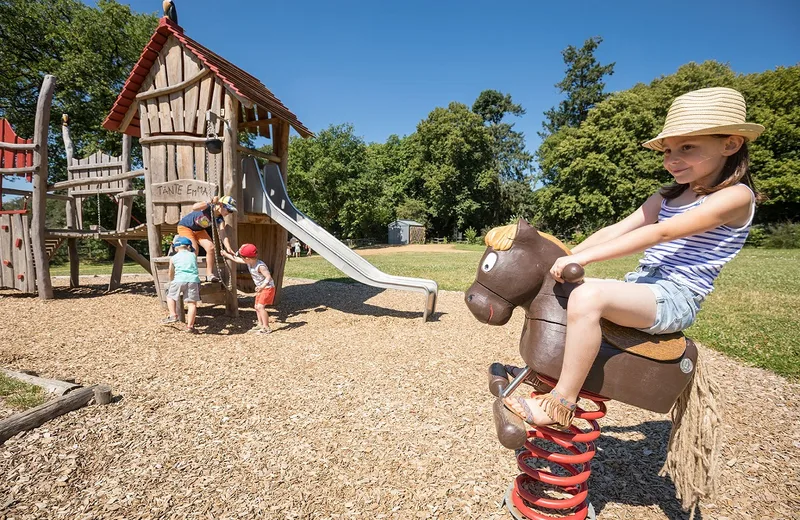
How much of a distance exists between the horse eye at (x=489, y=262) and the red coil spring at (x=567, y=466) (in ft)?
1.91

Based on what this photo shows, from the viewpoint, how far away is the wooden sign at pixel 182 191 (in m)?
5.88

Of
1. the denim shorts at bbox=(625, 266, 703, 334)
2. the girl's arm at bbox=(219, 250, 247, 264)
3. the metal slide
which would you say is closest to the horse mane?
the denim shorts at bbox=(625, 266, 703, 334)

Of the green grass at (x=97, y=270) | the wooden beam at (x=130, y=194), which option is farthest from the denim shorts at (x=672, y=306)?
the green grass at (x=97, y=270)

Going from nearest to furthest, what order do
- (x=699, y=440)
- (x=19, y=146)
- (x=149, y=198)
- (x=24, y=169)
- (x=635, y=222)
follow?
(x=699, y=440), (x=635, y=222), (x=149, y=198), (x=24, y=169), (x=19, y=146)

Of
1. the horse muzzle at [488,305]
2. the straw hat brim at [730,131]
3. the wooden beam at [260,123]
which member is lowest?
the horse muzzle at [488,305]

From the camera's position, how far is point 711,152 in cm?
157

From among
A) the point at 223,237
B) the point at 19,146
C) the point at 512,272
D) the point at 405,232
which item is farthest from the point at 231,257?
the point at 405,232

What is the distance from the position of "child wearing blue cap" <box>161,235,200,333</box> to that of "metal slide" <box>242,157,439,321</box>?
1509 millimetres

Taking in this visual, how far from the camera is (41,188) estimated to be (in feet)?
24.5

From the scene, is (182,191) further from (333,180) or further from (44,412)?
(333,180)

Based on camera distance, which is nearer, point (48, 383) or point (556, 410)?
point (556, 410)

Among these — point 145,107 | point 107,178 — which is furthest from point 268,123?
point 107,178

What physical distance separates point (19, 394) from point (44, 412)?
2.04 ft

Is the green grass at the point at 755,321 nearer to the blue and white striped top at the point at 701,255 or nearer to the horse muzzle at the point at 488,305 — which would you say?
the blue and white striped top at the point at 701,255
